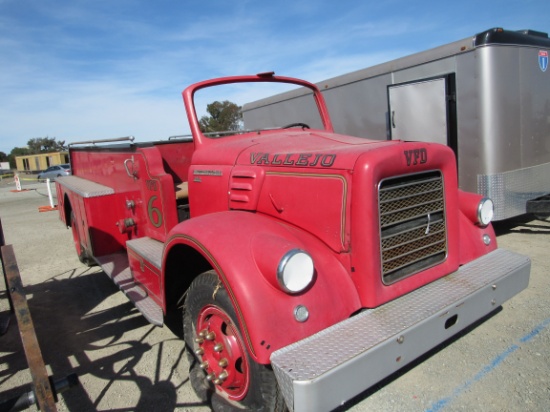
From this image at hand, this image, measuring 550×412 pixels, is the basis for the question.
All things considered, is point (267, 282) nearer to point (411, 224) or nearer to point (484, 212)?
point (411, 224)

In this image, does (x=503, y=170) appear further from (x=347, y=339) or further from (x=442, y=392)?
(x=347, y=339)

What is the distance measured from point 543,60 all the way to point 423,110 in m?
1.85

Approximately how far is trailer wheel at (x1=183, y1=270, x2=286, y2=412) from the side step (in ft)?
1.45

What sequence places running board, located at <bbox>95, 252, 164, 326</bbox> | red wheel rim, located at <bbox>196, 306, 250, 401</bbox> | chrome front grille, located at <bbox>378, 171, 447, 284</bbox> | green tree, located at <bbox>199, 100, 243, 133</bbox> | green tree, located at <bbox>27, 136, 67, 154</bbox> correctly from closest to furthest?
red wheel rim, located at <bbox>196, 306, 250, 401</bbox>
chrome front grille, located at <bbox>378, 171, 447, 284</bbox>
running board, located at <bbox>95, 252, 164, 326</bbox>
green tree, located at <bbox>199, 100, 243, 133</bbox>
green tree, located at <bbox>27, 136, 67, 154</bbox>

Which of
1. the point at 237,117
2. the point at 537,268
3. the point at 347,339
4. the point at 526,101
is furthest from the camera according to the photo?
the point at 237,117

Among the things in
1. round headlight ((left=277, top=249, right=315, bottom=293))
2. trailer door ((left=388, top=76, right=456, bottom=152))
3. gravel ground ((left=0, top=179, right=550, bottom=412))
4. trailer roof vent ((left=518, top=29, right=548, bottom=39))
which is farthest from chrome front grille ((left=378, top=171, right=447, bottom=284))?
trailer roof vent ((left=518, top=29, right=548, bottom=39))

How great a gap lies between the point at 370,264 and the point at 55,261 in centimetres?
557

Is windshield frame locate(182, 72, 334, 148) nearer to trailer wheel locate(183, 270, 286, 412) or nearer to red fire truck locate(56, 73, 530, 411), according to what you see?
red fire truck locate(56, 73, 530, 411)

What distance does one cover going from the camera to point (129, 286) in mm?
3707

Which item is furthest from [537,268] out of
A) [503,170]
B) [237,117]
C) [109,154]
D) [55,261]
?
[237,117]

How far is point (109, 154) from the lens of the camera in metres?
4.80

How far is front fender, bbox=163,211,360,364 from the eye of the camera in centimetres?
198

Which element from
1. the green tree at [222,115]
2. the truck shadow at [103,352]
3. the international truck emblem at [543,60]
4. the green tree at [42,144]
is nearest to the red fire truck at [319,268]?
the truck shadow at [103,352]

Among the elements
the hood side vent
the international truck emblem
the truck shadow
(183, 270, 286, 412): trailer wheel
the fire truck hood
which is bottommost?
the truck shadow
